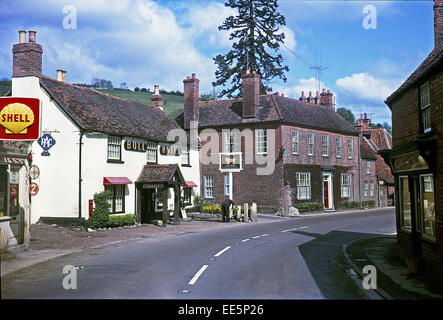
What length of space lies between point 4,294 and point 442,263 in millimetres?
9821

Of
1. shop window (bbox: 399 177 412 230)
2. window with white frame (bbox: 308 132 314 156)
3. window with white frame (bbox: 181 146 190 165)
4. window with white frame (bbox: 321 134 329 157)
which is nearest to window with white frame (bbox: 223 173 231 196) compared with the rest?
window with white frame (bbox: 181 146 190 165)

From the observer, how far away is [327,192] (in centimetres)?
4078

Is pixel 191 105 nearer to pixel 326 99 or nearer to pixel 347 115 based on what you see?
pixel 326 99

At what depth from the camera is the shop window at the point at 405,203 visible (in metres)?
13.2

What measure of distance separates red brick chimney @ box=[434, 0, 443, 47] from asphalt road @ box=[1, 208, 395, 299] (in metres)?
7.97

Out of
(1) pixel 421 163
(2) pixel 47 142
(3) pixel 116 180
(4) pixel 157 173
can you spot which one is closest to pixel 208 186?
(4) pixel 157 173

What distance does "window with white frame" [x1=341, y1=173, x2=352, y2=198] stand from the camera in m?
42.8

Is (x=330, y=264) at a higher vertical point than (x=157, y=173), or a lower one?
lower

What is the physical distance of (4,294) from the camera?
29.6 feet

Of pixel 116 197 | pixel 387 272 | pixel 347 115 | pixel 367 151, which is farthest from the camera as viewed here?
pixel 347 115

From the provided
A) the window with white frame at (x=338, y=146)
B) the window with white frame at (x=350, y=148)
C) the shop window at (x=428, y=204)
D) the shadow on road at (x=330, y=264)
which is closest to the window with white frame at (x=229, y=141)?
the window with white frame at (x=338, y=146)

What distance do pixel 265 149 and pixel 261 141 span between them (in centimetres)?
77

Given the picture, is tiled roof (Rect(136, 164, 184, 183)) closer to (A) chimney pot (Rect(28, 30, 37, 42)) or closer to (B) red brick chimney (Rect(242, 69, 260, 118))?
(A) chimney pot (Rect(28, 30, 37, 42))
